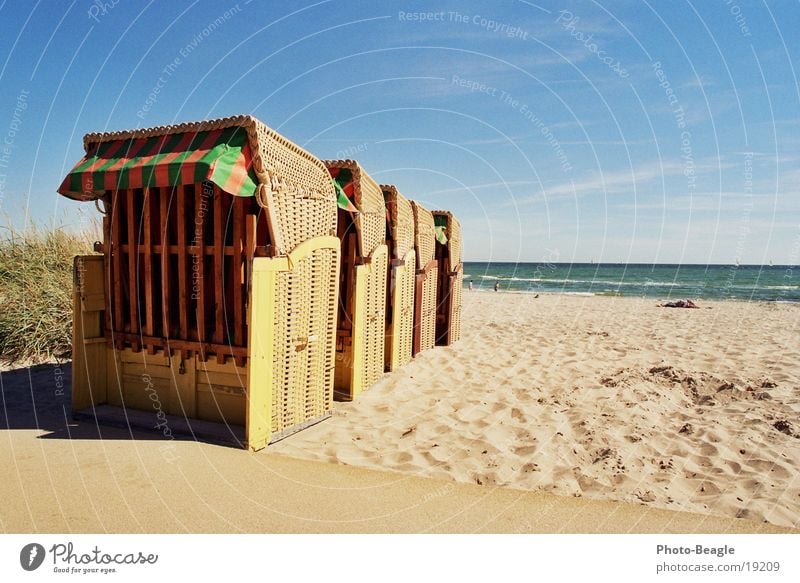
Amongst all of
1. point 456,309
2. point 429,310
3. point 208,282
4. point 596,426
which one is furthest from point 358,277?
point 456,309

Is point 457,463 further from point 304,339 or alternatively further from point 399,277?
point 399,277

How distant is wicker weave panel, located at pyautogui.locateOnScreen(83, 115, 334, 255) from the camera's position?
4.56m

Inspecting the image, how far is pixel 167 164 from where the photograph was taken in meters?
4.59

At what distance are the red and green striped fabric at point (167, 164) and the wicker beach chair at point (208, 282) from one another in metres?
0.01

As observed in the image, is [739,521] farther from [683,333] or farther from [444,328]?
[683,333]

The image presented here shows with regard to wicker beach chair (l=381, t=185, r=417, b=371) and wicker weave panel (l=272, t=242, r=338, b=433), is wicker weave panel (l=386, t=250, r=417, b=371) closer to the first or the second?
wicker beach chair (l=381, t=185, r=417, b=371)

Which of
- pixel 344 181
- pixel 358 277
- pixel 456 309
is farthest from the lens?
pixel 456 309

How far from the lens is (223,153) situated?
14.5 feet

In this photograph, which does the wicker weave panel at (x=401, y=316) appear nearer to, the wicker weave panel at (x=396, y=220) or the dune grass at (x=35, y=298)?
the wicker weave panel at (x=396, y=220)

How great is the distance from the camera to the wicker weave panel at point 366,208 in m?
6.50

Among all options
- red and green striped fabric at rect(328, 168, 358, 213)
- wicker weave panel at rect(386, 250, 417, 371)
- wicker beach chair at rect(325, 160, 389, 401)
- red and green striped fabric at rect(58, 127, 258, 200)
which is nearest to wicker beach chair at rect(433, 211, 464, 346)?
wicker weave panel at rect(386, 250, 417, 371)

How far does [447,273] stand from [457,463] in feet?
21.1

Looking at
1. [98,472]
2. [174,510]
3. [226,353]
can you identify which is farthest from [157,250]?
[174,510]
